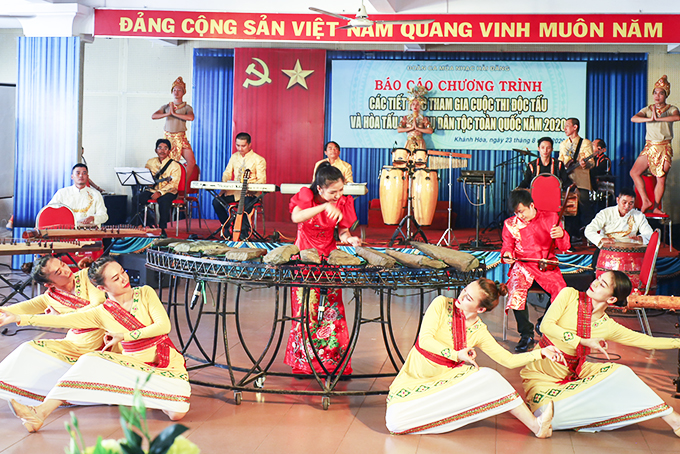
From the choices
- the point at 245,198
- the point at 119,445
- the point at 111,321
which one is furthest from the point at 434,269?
the point at 245,198

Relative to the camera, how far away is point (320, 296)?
4199mm

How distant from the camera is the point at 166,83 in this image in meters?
11.8

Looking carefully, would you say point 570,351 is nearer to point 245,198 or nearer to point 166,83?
point 245,198

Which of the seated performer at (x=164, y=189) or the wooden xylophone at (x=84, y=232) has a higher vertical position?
the seated performer at (x=164, y=189)

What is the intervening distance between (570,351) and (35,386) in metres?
2.79

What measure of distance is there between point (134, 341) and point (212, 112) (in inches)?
331

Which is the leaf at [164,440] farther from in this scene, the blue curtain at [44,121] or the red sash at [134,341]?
the blue curtain at [44,121]

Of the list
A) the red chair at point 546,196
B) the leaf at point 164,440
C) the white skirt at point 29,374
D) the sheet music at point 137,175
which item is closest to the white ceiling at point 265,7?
the sheet music at point 137,175

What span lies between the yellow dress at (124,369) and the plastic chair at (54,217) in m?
3.13

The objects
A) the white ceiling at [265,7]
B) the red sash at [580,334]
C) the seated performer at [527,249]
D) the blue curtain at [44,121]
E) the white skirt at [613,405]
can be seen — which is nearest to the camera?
the white skirt at [613,405]

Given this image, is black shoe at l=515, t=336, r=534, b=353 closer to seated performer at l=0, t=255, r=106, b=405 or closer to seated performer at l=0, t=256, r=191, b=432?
seated performer at l=0, t=256, r=191, b=432

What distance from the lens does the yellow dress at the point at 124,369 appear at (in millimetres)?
3393

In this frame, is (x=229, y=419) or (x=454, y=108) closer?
(x=229, y=419)

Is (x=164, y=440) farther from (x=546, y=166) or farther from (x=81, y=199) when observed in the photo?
(x=546, y=166)
